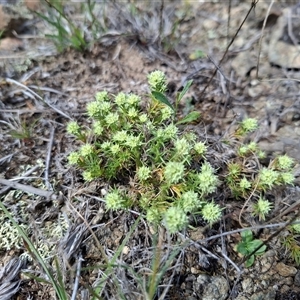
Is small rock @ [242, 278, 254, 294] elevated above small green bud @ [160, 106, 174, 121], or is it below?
below

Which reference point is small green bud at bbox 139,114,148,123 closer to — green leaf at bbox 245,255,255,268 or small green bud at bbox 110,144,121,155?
small green bud at bbox 110,144,121,155

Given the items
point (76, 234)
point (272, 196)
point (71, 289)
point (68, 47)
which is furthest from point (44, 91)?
point (272, 196)

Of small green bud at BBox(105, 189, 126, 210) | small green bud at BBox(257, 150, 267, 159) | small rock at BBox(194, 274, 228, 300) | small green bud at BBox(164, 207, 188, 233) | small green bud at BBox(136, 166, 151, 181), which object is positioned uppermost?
small green bud at BBox(136, 166, 151, 181)

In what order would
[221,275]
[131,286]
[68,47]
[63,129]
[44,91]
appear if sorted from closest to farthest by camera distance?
[131,286]
[221,275]
[63,129]
[44,91]
[68,47]

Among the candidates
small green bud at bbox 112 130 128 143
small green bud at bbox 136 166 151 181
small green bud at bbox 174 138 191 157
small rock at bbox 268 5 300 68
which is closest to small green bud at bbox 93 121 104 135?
small green bud at bbox 112 130 128 143

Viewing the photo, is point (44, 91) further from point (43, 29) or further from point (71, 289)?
point (71, 289)

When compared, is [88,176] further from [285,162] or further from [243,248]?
[285,162]

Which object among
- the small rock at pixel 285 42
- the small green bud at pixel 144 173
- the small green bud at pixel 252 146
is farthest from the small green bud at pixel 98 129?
the small rock at pixel 285 42
